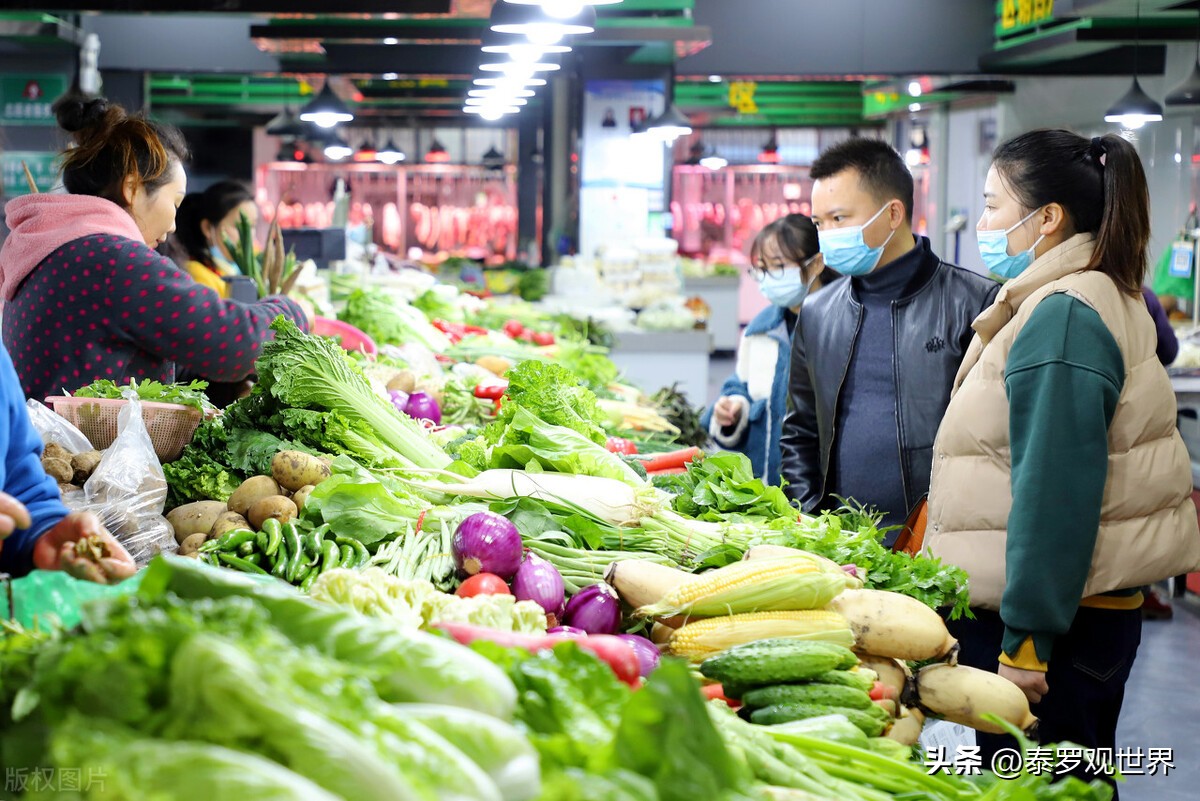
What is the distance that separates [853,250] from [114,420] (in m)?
2.12

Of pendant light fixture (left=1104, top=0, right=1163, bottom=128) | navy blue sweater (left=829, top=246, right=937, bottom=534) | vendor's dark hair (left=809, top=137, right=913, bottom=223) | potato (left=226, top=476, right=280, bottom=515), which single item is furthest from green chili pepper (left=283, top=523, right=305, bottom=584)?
pendant light fixture (left=1104, top=0, right=1163, bottom=128)

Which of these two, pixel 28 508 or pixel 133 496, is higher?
pixel 28 508

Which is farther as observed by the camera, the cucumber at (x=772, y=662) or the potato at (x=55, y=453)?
the potato at (x=55, y=453)

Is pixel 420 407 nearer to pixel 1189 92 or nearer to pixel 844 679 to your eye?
pixel 844 679

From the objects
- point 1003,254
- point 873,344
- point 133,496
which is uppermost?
point 1003,254

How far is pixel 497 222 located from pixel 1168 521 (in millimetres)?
22838

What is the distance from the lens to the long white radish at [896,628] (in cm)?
223

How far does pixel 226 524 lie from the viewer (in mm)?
2779

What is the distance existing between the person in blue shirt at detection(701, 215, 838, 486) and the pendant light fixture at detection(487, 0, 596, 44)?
1136 millimetres

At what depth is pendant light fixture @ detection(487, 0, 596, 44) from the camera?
4797 millimetres

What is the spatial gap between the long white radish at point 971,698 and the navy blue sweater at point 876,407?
1341 millimetres

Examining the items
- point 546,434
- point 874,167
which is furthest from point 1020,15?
point 546,434

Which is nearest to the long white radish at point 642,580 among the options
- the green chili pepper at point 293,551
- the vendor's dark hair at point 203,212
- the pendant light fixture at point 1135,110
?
the green chili pepper at point 293,551

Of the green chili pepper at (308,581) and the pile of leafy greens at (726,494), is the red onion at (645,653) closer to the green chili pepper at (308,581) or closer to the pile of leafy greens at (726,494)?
the green chili pepper at (308,581)
